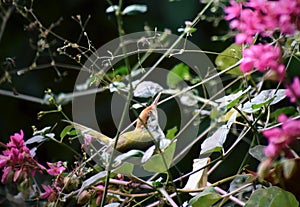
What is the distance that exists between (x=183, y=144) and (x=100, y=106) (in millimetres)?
517

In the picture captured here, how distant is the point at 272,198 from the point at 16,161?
1.07 feet

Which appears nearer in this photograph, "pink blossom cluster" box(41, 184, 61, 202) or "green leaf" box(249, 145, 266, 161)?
"green leaf" box(249, 145, 266, 161)

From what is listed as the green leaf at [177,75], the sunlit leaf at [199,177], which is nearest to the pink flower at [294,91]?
the sunlit leaf at [199,177]

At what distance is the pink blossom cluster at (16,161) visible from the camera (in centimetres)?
71

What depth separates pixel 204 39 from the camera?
1390 millimetres

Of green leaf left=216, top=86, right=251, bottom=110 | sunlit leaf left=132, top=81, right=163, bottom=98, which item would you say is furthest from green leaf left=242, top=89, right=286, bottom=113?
sunlit leaf left=132, top=81, right=163, bottom=98

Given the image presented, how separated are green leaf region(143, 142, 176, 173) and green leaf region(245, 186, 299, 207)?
10 centimetres

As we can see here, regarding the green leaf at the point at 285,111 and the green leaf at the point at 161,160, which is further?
the green leaf at the point at 285,111

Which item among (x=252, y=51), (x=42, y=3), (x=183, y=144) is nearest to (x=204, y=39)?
(x=42, y=3)

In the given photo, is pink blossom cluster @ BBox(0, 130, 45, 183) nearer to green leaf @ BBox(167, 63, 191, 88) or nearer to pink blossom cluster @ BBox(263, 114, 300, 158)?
green leaf @ BBox(167, 63, 191, 88)

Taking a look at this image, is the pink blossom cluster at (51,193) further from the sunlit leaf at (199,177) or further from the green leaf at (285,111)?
the green leaf at (285,111)

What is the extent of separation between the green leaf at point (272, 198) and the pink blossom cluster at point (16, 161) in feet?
0.93

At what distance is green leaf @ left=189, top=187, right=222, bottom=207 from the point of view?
0.62m

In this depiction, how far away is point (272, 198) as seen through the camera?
59 cm
